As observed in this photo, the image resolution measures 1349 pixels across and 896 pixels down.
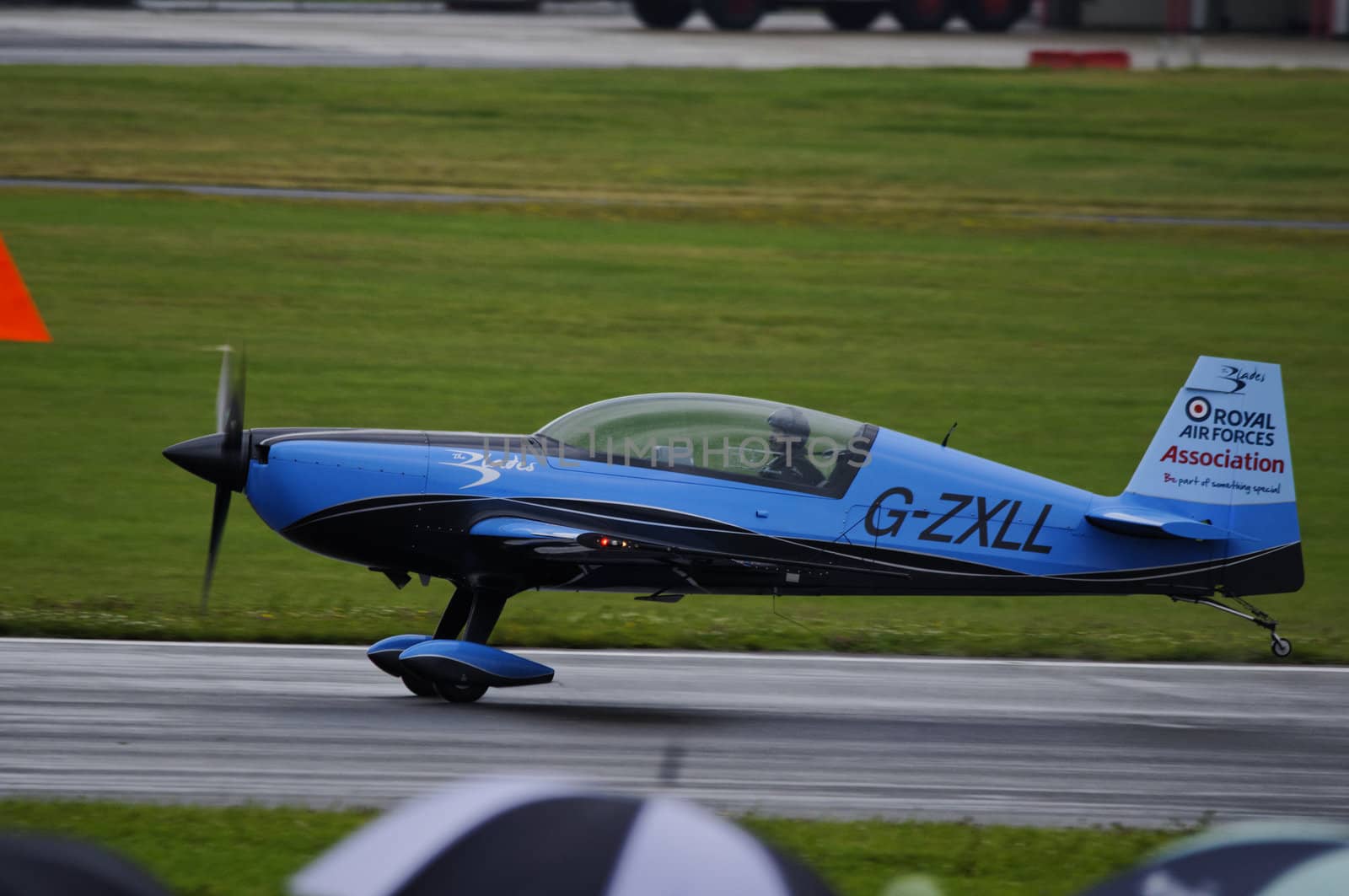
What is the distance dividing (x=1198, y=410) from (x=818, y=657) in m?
3.52

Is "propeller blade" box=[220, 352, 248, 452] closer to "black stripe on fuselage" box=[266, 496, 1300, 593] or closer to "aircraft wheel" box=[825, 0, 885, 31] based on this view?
"black stripe on fuselage" box=[266, 496, 1300, 593]

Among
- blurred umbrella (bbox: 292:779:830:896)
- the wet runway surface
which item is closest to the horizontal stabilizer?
blurred umbrella (bbox: 292:779:830:896)

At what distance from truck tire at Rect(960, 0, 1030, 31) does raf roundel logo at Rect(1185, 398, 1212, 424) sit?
157 ft

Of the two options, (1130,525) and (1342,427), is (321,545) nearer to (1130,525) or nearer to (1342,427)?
(1130,525)

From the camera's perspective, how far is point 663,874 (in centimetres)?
376

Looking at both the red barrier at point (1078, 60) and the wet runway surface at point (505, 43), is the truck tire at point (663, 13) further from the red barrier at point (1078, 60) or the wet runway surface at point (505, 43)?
the red barrier at point (1078, 60)

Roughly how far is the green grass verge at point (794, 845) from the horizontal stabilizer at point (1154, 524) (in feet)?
9.25

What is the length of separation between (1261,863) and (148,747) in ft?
23.7

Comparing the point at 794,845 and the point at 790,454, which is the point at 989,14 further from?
the point at 794,845

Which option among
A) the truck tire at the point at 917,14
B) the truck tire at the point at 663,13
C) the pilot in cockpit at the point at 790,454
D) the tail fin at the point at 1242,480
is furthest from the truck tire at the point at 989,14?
the pilot in cockpit at the point at 790,454

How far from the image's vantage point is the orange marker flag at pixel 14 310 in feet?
36.2

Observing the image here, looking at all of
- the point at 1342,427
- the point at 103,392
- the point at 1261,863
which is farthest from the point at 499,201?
the point at 1261,863

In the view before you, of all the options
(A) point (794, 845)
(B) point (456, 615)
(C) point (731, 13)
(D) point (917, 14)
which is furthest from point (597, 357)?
Result: (D) point (917, 14)

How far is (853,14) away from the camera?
55.7m
